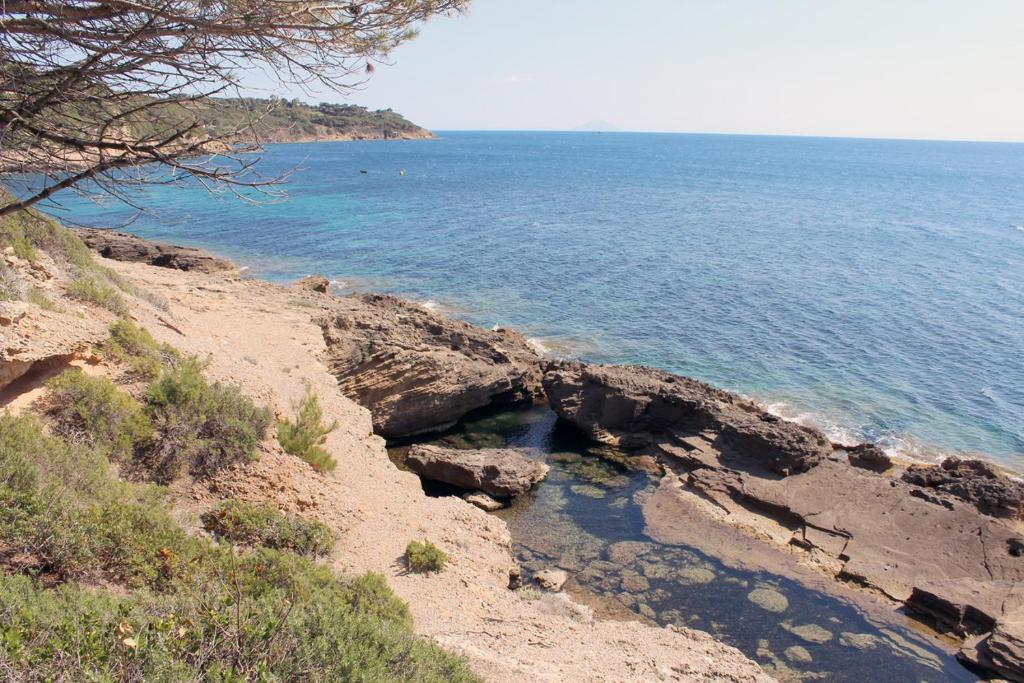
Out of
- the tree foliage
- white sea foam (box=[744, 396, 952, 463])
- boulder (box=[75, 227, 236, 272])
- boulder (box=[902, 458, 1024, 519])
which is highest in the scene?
the tree foliage

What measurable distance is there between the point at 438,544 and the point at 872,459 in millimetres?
14837

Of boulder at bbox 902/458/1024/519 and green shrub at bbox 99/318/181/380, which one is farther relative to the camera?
boulder at bbox 902/458/1024/519

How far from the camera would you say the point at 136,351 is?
1312 cm

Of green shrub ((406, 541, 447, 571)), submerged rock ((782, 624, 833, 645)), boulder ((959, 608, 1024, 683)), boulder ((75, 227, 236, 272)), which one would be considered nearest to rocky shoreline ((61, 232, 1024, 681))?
boulder ((959, 608, 1024, 683))

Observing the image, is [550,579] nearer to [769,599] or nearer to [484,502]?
[484,502]

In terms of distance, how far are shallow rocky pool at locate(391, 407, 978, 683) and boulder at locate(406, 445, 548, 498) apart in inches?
14.4

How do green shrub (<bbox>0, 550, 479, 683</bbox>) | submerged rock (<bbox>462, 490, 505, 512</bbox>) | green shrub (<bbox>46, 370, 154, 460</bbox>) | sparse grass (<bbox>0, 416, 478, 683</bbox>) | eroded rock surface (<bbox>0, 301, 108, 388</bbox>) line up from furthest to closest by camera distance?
submerged rock (<bbox>462, 490, 505, 512</bbox>)
green shrub (<bbox>46, 370, 154, 460</bbox>)
eroded rock surface (<bbox>0, 301, 108, 388</bbox>)
sparse grass (<bbox>0, 416, 478, 683</bbox>)
green shrub (<bbox>0, 550, 479, 683</bbox>)

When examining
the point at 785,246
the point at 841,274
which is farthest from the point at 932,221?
the point at 841,274

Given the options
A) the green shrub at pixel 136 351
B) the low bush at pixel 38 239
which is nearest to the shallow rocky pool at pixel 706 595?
the green shrub at pixel 136 351

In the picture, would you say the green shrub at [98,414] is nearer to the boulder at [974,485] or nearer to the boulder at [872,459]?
the boulder at [974,485]

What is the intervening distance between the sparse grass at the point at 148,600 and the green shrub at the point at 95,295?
16.4 ft

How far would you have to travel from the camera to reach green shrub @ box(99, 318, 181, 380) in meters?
12.5

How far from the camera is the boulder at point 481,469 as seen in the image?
58.9ft

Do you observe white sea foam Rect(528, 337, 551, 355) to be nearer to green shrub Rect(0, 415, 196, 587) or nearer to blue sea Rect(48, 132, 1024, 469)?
blue sea Rect(48, 132, 1024, 469)
